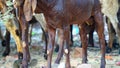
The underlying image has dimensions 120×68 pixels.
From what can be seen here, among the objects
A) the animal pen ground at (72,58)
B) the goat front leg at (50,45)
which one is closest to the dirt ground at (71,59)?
the animal pen ground at (72,58)

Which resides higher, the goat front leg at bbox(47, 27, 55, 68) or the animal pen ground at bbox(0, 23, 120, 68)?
the goat front leg at bbox(47, 27, 55, 68)

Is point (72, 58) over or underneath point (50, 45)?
underneath

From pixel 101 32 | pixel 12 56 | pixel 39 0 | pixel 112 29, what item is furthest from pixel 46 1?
pixel 112 29

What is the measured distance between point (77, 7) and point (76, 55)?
2.10 m

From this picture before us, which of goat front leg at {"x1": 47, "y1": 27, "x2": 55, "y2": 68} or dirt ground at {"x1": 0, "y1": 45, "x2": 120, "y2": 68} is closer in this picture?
goat front leg at {"x1": 47, "y1": 27, "x2": 55, "y2": 68}

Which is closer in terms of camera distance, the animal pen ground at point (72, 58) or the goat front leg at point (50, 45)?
the goat front leg at point (50, 45)

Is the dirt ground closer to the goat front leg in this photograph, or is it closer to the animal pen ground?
the animal pen ground

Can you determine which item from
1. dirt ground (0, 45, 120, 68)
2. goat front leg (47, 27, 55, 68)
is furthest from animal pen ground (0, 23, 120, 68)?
goat front leg (47, 27, 55, 68)

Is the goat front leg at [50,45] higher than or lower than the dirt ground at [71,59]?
higher

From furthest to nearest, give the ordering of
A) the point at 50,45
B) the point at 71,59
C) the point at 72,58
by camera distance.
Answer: the point at 72,58 → the point at 71,59 → the point at 50,45

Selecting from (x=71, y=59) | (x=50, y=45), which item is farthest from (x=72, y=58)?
(x=50, y=45)

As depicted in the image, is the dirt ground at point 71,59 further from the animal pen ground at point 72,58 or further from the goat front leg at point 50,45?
the goat front leg at point 50,45

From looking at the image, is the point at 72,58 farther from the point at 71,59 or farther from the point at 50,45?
the point at 50,45

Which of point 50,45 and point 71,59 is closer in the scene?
point 50,45
